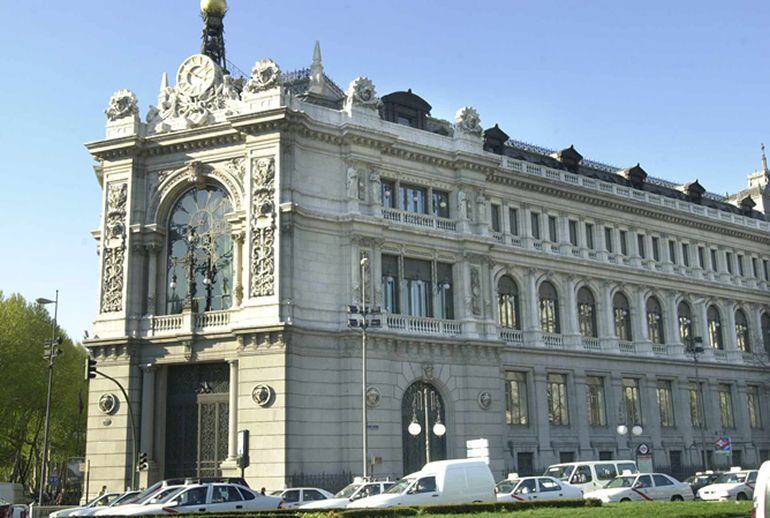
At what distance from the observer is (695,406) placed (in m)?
61.4

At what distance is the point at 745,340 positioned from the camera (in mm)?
67938

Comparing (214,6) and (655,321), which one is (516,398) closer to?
(655,321)

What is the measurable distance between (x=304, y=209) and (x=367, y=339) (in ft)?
23.0

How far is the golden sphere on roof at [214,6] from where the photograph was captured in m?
53.6

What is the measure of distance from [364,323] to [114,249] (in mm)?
15021

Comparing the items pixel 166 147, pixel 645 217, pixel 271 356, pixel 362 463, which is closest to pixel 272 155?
pixel 166 147

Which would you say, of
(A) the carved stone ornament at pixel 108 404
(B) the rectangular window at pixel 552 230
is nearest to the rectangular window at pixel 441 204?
(B) the rectangular window at pixel 552 230

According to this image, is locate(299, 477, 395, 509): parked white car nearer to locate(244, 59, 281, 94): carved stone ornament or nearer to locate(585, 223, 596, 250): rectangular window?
locate(244, 59, 281, 94): carved stone ornament

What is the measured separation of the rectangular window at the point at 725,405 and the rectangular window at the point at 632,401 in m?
8.35

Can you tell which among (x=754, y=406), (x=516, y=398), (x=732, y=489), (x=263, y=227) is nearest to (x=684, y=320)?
(x=754, y=406)

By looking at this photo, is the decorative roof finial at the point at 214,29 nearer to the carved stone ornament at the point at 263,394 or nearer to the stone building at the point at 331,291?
the stone building at the point at 331,291

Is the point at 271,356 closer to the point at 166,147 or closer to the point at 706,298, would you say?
the point at 166,147

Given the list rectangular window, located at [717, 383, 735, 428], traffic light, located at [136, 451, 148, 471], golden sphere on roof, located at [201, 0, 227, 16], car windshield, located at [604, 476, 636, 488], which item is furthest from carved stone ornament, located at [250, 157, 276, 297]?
rectangular window, located at [717, 383, 735, 428]

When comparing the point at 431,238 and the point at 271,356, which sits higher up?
the point at 431,238
